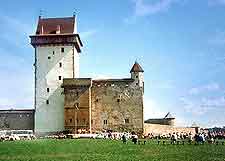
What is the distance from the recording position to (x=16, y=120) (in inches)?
2515

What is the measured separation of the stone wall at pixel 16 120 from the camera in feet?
209

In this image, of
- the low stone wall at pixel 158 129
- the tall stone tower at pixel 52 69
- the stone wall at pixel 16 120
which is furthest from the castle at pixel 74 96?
the low stone wall at pixel 158 129

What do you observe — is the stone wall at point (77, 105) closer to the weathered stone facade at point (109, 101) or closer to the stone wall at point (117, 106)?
the weathered stone facade at point (109, 101)

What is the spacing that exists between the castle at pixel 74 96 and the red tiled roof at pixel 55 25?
1169 millimetres

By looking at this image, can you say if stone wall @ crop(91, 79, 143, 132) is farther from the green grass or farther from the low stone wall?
the green grass

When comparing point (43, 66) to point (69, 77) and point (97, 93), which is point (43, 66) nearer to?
point (69, 77)

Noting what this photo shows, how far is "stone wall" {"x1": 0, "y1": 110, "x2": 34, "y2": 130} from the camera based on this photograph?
63.8 meters

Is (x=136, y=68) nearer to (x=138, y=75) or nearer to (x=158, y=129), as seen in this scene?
(x=138, y=75)

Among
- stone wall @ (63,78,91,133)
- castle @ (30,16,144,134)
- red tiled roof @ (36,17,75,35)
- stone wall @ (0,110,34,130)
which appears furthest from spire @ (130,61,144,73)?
stone wall @ (0,110,34,130)

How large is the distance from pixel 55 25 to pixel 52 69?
641 centimetres

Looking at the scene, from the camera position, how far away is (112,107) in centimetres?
6309

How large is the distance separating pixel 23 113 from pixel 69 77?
25.0 feet

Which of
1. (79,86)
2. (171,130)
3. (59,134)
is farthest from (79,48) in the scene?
(171,130)

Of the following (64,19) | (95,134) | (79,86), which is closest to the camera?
(95,134)
